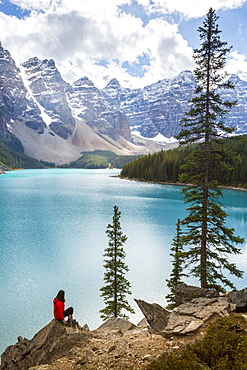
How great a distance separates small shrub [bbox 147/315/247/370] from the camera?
575 cm

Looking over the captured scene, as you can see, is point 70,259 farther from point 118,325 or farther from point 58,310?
point 58,310

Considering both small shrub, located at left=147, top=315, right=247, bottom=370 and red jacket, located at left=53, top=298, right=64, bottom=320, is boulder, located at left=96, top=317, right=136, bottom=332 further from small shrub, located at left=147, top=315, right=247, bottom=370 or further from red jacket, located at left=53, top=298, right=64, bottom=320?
small shrub, located at left=147, top=315, right=247, bottom=370

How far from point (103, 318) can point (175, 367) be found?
12.1 meters

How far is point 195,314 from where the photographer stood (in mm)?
9984

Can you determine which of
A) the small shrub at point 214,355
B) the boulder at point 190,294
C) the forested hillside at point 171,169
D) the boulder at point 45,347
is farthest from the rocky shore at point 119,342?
the forested hillside at point 171,169

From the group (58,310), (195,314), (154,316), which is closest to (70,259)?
(154,316)

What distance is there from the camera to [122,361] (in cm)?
721

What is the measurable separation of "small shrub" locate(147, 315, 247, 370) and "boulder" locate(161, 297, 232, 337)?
5.28ft

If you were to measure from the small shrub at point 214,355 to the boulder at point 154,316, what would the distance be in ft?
12.1

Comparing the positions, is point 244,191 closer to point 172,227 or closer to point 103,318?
point 172,227

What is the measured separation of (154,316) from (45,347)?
4.65 meters

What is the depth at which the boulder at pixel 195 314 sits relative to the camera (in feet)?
28.7

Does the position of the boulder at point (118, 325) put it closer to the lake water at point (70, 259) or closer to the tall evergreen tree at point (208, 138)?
the lake water at point (70, 259)

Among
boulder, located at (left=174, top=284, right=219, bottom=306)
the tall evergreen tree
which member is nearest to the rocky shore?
boulder, located at (left=174, top=284, right=219, bottom=306)
